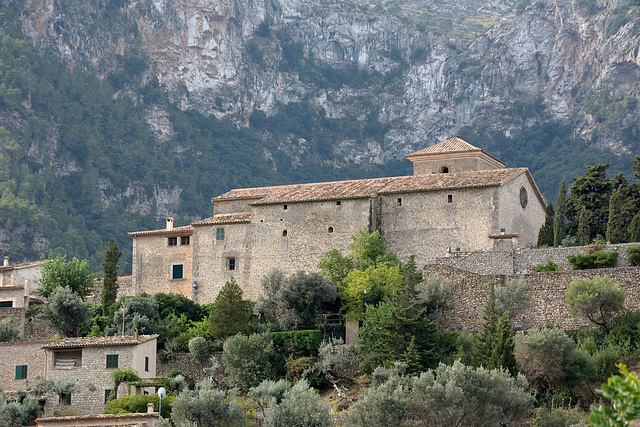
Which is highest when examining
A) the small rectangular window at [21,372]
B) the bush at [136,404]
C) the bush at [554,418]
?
the small rectangular window at [21,372]

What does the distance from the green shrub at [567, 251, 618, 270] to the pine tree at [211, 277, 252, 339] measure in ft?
52.6

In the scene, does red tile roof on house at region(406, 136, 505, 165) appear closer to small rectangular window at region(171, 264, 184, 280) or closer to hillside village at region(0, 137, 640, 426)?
hillside village at region(0, 137, 640, 426)

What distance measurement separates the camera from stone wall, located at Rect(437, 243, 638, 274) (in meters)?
49.0

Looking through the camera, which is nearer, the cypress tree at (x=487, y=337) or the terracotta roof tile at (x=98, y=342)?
the cypress tree at (x=487, y=337)

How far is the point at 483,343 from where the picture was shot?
135 feet

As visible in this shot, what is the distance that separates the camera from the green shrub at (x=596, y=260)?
47.6m

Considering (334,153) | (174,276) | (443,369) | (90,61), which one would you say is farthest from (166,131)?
(443,369)

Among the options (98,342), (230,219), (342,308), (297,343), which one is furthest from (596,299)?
(230,219)

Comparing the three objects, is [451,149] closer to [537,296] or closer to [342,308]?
[342,308]

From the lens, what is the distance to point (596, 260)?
156ft

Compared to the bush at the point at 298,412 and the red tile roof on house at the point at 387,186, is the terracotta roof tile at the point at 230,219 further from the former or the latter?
the bush at the point at 298,412

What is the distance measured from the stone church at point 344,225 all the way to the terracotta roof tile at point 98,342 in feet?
32.7

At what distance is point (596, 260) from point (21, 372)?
91.5 feet

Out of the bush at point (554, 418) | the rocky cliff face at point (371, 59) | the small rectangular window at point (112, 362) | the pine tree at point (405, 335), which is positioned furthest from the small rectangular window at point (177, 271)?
the rocky cliff face at point (371, 59)
